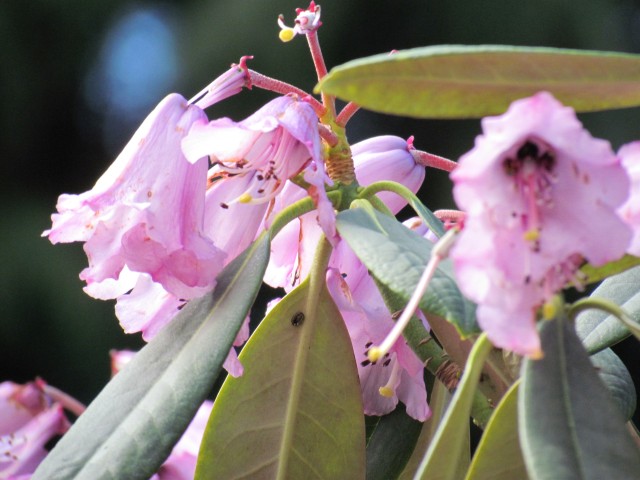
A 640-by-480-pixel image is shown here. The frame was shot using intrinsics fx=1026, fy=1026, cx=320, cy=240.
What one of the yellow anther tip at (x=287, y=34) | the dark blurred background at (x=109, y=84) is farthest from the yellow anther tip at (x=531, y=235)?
the dark blurred background at (x=109, y=84)

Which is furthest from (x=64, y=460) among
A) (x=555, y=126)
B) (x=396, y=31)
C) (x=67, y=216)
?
(x=396, y=31)

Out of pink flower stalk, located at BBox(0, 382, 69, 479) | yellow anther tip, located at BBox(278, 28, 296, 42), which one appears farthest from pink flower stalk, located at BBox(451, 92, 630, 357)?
pink flower stalk, located at BBox(0, 382, 69, 479)

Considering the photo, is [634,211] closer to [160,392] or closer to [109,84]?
[160,392]

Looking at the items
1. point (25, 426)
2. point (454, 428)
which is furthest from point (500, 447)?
point (25, 426)

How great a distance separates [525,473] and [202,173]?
0.72 ft

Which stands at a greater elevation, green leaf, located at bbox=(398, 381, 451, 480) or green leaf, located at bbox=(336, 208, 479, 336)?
green leaf, located at bbox=(336, 208, 479, 336)

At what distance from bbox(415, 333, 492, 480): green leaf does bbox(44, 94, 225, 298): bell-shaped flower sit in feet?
0.49

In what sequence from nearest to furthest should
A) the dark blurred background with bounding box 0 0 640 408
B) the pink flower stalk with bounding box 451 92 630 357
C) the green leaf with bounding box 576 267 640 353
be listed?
the pink flower stalk with bounding box 451 92 630 357
the green leaf with bounding box 576 267 640 353
the dark blurred background with bounding box 0 0 640 408

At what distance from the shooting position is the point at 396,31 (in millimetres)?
3148

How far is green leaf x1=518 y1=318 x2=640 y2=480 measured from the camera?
0.35 m

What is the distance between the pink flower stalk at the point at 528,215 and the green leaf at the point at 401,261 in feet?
0.13

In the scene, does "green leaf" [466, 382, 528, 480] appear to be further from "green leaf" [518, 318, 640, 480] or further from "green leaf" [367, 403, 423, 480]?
"green leaf" [367, 403, 423, 480]

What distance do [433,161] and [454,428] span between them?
0.78 ft

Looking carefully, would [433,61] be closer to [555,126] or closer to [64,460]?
[555,126]
